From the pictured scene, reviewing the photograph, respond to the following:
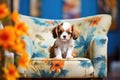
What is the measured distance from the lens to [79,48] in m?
2.95

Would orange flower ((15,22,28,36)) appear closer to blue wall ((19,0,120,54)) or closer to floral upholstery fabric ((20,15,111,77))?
floral upholstery fabric ((20,15,111,77))

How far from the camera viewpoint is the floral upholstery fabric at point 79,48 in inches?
99.6

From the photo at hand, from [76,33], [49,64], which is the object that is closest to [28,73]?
[49,64]

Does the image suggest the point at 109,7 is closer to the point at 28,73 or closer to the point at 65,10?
the point at 65,10

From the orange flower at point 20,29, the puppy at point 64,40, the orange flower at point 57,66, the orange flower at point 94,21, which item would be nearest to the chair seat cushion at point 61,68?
the orange flower at point 57,66

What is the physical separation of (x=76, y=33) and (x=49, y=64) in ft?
1.36

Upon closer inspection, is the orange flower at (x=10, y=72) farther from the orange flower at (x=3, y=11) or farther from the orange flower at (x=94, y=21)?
the orange flower at (x=94, y=21)

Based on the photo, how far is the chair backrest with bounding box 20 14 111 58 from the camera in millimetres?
2941

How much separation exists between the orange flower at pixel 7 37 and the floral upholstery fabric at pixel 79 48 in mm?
1610

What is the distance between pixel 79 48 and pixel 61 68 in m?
0.49

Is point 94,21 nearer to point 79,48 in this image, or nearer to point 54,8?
point 79,48

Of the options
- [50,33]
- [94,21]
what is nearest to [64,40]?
[50,33]

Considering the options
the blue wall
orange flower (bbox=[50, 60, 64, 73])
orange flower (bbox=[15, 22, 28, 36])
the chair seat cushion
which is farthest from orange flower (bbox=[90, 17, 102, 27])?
the blue wall

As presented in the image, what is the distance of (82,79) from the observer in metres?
2.65
